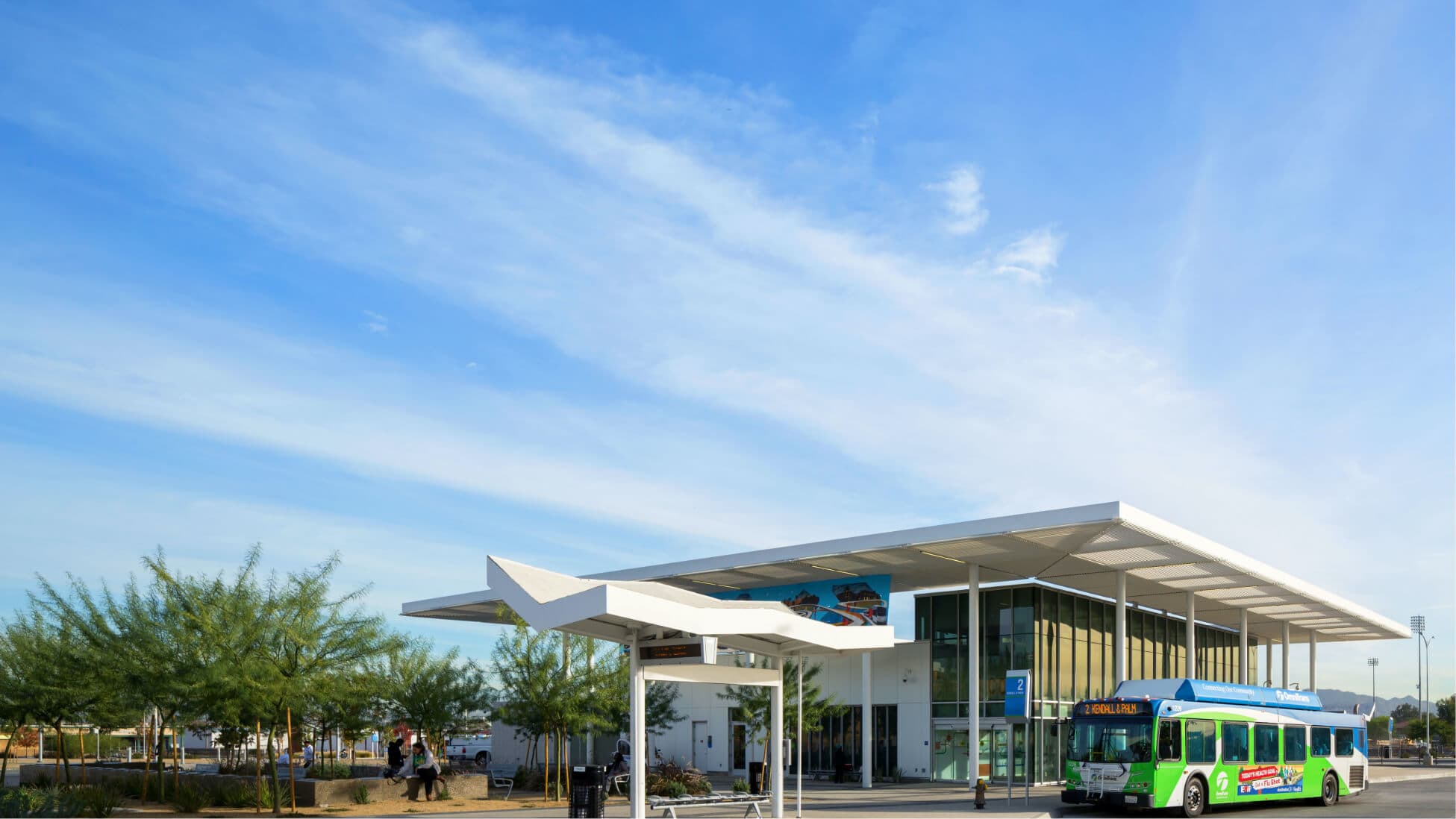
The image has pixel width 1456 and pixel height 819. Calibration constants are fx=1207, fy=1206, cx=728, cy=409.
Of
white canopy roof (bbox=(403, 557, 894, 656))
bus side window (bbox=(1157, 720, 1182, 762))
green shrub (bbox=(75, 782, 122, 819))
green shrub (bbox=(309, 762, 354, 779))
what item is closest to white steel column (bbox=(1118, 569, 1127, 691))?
bus side window (bbox=(1157, 720, 1182, 762))

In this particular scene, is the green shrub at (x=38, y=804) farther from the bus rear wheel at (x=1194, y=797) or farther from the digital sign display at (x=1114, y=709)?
the bus rear wheel at (x=1194, y=797)

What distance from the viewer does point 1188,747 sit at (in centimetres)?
2475

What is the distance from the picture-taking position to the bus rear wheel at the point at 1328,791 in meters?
29.2

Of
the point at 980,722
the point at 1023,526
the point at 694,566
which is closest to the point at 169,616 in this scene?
the point at 694,566

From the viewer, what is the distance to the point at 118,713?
2883 cm

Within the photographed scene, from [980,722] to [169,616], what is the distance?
23503mm

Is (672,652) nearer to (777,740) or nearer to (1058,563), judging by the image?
(777,740)

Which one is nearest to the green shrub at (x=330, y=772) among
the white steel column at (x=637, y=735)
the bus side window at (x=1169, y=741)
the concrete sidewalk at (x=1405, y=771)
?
the white steel column at (x=637, y=735)

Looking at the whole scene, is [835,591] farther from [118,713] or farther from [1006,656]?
[118,713]

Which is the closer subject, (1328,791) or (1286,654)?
(1328,791)

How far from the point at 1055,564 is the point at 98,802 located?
24.3 meters

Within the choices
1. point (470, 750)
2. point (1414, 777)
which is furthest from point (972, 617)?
point (1414, 777)

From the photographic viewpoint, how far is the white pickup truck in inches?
1855

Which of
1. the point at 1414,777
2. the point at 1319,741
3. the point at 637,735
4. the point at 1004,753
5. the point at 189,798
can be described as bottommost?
the point at 1414,777
